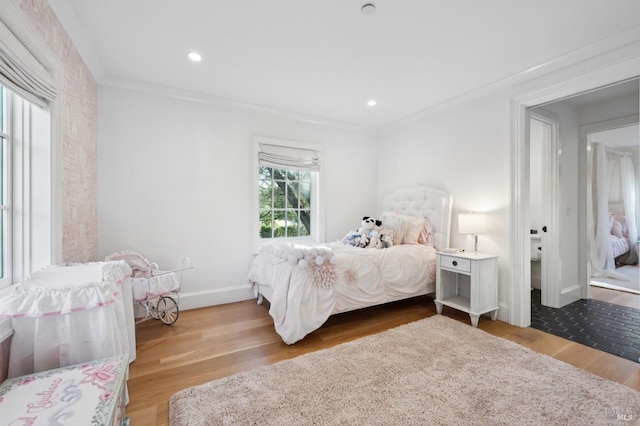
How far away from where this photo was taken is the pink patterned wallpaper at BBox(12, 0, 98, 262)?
1791 millimetres

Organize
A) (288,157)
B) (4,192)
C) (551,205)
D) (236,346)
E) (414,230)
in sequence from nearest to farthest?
1. (4,192)
2. (236,346)
3. (551,205)
4. (414,230)
5. (288,157)

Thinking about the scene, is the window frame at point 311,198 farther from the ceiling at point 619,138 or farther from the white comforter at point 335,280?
the ceiling at point 619,138

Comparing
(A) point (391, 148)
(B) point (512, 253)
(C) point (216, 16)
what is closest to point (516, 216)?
(B) point (512, 253)

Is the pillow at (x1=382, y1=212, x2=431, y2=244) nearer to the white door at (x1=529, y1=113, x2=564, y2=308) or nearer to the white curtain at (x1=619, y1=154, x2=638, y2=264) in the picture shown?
the white door at (x1=529, y1=113, x2=564, y2=308)

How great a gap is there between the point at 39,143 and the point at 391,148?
159 inches

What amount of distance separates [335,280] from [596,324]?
2733 mm

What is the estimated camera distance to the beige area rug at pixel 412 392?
153 centimetres

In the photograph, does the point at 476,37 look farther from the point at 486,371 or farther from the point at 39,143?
the point at 39,143

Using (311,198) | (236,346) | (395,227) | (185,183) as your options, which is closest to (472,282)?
(395,227)

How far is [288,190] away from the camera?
412 cm

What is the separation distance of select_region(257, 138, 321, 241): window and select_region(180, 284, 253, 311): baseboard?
2.57ft

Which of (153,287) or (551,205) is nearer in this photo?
(153,287)

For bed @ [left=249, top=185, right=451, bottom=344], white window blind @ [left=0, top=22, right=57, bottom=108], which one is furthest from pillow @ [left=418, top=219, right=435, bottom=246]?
white window blind @ [left=0, top=22, right=57, bottom=108]

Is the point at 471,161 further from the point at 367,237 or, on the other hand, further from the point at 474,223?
the point at 367,237
